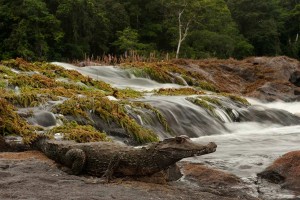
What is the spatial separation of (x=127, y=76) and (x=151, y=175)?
1797 cm

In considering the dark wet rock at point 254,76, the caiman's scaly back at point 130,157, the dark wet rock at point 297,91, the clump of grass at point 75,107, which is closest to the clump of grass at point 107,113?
the clump of grass at point 75,107

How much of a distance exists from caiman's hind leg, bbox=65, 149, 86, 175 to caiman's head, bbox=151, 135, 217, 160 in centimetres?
95

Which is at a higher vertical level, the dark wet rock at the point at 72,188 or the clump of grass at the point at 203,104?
the dark wet rock at the point at 72,188

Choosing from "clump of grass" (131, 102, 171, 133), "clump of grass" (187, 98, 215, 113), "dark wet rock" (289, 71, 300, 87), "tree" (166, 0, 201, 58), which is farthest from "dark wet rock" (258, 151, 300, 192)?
"tree" (166, 0, 201, 58)

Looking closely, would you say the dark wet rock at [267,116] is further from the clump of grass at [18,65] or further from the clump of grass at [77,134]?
the clump of grass at [77,134]

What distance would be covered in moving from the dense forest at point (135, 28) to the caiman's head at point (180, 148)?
1483 inches

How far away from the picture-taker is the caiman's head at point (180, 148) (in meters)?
5.46

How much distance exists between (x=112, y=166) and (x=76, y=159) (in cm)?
48

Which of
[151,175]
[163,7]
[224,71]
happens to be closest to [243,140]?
[151,175]

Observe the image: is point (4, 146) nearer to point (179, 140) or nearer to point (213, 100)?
point (179, 140)

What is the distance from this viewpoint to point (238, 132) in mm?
14180

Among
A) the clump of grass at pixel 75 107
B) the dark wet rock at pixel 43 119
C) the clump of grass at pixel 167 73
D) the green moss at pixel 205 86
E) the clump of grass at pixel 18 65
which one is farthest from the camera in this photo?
the green moss at pixel 205 86

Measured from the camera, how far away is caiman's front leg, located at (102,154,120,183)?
216 inches

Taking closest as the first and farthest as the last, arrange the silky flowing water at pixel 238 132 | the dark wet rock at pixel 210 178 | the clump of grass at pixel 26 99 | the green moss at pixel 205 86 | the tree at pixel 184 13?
the dark wet rock at pixel 210 178, the silky flowing water at pixel 238 132, the clump of grass at pixel 26 99, the green moss at pixel 205 86, the tree at pixel 184 13
